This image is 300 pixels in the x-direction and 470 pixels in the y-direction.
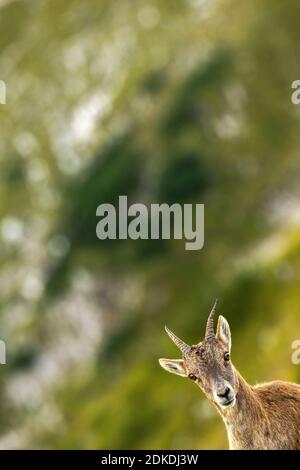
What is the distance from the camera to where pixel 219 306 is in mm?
123438

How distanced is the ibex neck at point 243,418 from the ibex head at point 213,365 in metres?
0.34

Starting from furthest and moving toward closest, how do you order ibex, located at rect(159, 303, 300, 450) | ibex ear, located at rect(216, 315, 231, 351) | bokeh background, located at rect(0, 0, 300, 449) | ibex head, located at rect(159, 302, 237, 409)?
bokeh background, located at rect(0, 0, 300, 449) < ibex ear, located at rect(216, 315, 231, 351) < ibex, located at rect(159, 303, 300, 450) < ibex head, located at rect(159, 302, 237, 409)

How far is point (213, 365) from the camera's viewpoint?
22.0m

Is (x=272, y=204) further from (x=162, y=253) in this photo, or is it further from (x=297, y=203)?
(x=162, y=253)

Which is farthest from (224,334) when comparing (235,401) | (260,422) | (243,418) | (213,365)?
(260,422)

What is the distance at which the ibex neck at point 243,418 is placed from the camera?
22.1m

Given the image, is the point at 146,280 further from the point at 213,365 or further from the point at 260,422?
the point at 213,365

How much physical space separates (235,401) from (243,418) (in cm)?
67

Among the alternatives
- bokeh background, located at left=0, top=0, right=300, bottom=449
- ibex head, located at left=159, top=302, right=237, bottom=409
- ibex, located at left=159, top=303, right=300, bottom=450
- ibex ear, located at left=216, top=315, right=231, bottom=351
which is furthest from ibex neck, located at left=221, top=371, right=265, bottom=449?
bokeh background, located at left=0, top=0, right=300, bottom=449

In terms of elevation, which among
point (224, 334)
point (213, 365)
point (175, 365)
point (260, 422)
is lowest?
point (260, 422)

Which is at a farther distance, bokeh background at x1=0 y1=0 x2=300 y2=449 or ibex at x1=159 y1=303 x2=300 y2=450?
bokeh background at x1=0 y1=0 x2=300 y2=449

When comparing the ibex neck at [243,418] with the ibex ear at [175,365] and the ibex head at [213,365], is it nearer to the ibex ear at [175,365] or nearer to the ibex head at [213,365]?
the ibex head at [213,365]

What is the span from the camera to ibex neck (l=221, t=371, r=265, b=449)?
22109mm

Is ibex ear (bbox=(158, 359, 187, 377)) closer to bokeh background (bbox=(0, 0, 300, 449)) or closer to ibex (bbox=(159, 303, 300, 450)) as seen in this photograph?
ibex (bbox=(159, 303, 300, 450))
